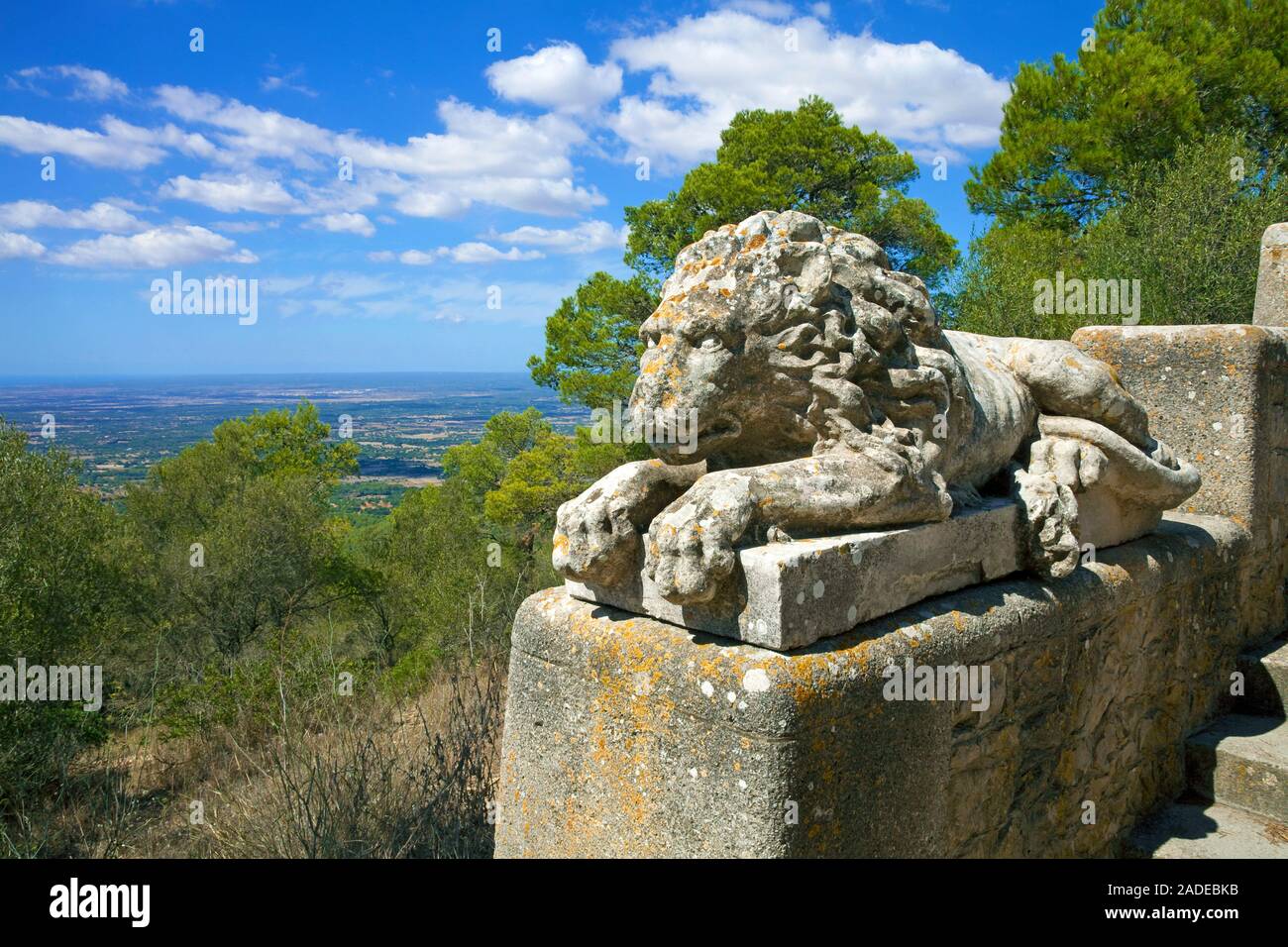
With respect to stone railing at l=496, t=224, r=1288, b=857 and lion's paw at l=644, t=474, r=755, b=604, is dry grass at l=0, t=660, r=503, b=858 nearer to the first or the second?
stone railing at l=496, t=224, r=1288, b=857

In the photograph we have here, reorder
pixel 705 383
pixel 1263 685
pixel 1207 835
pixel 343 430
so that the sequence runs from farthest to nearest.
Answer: pixel 343 430 → pixel 1263 685 → pixel 1207 835 → pixel 705 383

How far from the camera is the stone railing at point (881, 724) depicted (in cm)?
220

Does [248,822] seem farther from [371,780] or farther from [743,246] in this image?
[743,246]

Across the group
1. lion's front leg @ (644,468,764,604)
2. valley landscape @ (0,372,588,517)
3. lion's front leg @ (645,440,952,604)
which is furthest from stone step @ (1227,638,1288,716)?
valley landscape @ (0,372,588,517)

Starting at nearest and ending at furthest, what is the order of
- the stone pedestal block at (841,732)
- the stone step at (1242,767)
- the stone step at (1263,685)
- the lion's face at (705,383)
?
the stone pedestal block at (841,732), the lion's face at (705,383), the stone step at (1242,767), the stone step at (1263,685)

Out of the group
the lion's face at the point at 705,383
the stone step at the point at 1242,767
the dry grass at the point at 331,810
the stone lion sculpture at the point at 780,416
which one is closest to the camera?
the stone lion sculpture at the point at 780,416

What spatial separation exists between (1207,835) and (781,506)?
2484mm

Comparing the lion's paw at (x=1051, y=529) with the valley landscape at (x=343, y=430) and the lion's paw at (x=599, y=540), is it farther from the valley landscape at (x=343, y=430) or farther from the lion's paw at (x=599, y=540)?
the valley landscape at (x=343, y=430)

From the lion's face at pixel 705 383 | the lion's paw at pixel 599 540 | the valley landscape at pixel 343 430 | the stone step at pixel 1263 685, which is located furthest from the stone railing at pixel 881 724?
the valley landscape at pixel 343 430

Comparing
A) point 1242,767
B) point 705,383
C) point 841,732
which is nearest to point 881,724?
point 841,732

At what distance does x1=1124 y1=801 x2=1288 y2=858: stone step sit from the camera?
11.1ft

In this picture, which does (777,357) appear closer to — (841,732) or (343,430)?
(841,732)

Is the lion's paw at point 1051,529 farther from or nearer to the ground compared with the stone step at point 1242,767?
farther from the ground

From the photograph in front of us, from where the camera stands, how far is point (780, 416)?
2.71 m
